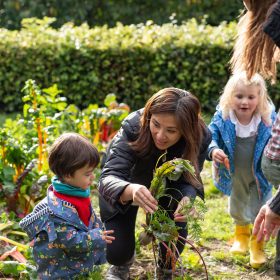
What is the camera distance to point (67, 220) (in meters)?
3.13

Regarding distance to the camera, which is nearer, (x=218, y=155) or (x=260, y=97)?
(x=218, y=155)

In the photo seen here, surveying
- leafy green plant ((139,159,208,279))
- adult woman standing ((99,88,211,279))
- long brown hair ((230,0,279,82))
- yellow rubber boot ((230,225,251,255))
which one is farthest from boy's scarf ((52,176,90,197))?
yellow rubber boot ((230,225,251,255))

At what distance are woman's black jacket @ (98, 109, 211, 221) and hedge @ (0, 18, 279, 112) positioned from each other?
4.31 metres

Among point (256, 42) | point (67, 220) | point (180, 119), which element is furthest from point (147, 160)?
point (256, 42)

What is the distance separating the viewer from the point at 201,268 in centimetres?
416

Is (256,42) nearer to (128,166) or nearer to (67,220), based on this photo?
(128,166)

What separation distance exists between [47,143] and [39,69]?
10.3ft

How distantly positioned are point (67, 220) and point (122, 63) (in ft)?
16.7

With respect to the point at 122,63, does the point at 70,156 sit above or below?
below

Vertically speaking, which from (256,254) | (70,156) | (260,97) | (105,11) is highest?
(105,11)

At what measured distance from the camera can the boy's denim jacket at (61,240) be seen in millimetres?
3127

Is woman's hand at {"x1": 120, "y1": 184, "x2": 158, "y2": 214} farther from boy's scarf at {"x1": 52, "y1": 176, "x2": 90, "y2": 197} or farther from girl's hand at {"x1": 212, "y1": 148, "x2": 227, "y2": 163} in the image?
girl's hand at {"x1": 212, "y1": 148, "x2": 227, "y2": 163}

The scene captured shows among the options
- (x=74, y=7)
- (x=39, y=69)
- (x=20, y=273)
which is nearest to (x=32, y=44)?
(x=39, y=69)

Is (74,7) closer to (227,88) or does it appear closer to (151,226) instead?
(227,88)
